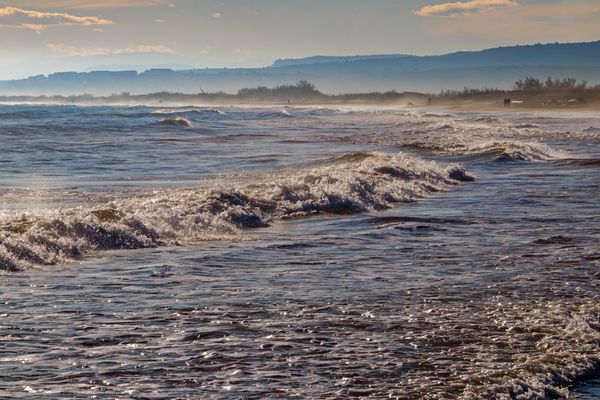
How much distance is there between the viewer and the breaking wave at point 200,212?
33.5ft

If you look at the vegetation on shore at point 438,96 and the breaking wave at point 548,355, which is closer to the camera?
the breaking wave at point 548,355

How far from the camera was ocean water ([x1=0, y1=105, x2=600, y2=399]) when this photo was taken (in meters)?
5.96

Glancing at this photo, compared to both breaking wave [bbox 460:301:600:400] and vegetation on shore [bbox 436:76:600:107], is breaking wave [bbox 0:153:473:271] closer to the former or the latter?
breaking wave [bbox 460:301:600:400]

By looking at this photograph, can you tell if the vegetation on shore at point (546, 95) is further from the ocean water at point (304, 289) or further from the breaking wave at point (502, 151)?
the ocean water at point (304, 289)

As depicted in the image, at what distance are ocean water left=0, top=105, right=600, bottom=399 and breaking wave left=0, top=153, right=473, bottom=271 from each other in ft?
0.11

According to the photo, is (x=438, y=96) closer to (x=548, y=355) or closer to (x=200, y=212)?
(x=200, y=212)

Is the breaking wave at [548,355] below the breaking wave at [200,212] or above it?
below

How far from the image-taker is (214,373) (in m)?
6.00

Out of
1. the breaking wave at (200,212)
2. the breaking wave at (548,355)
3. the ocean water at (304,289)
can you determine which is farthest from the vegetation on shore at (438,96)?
the breaking wave at (548,355)

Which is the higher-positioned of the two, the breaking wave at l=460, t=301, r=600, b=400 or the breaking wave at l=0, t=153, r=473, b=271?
the breaking wave at l=0, t=153, r=473, b=271

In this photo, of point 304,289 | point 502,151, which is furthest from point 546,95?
point 304,289

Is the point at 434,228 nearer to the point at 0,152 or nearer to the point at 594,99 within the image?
the point at 0,152

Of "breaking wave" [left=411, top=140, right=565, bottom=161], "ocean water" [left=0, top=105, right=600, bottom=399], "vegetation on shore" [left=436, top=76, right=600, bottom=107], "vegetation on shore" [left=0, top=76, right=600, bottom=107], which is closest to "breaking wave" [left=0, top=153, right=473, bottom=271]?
"ocean water" [left=0, top=105, right=600, bottom=399]

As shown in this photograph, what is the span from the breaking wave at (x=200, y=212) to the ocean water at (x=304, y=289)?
0.03m
